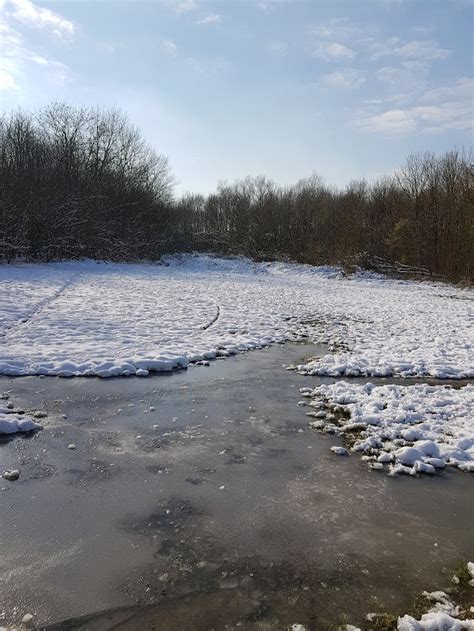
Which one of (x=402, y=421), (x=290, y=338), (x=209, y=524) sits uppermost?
(x=290, y=338)

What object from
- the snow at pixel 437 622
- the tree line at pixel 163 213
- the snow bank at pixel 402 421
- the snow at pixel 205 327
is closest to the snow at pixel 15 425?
the snow at pixel 205 327

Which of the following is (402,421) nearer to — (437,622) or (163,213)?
(437,622)

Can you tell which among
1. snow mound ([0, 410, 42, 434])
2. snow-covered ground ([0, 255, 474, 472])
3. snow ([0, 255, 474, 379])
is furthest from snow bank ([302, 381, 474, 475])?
snow mound ([0, 410, 42, 434])

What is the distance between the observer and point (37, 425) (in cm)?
Result: 613

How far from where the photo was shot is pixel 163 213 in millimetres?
44844

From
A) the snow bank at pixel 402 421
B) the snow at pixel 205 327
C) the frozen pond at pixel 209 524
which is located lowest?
the frozen pond at pixel 209 524

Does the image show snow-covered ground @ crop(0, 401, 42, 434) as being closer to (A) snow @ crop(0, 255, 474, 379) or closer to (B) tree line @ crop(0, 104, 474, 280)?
(A) snow @ crop(0, 255, 474, 379)

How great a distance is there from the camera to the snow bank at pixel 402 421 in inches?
216

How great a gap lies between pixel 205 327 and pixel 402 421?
6994 mm

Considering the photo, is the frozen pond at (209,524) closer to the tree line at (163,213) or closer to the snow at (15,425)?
the snow at (15,425)

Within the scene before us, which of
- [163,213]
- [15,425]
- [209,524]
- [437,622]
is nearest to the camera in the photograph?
[437,622]

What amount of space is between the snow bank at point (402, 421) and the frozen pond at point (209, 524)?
0.94 feet

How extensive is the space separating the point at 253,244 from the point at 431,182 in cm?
2231

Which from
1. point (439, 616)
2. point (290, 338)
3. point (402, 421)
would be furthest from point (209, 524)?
point (290, 338)
